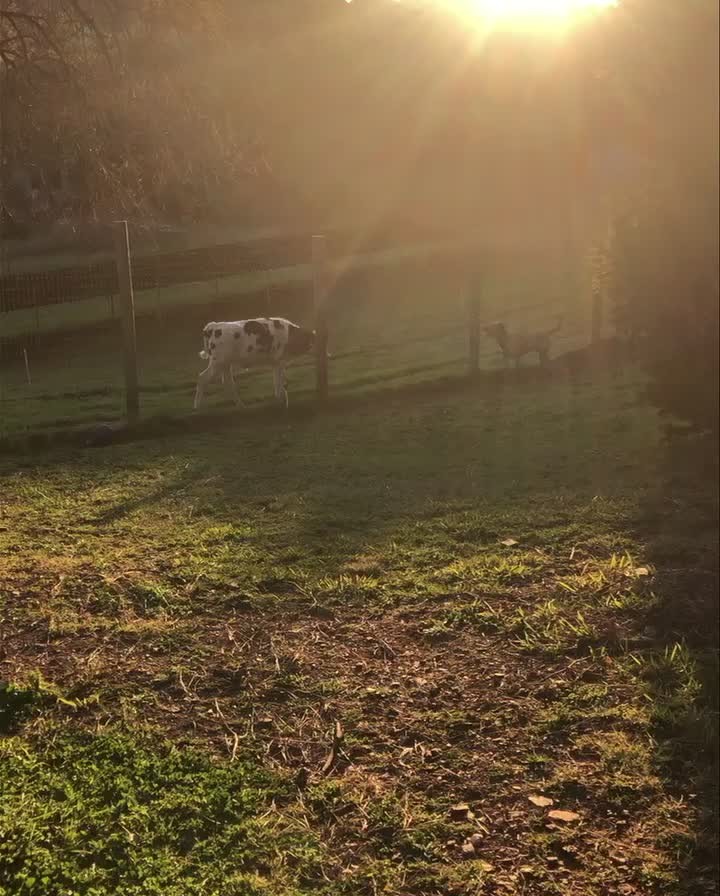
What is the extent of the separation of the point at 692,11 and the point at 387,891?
14.7 ft

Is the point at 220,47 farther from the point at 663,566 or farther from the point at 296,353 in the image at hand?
the point at 663,566

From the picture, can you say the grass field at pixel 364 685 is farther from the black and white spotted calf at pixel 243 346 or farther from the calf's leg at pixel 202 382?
the black and white spotted calf at pixel 243 346

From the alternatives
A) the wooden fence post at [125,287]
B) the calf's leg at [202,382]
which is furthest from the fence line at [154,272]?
the wooden fence post at [125,287]

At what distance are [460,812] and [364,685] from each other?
1.08 meters

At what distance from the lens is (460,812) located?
3432 mm

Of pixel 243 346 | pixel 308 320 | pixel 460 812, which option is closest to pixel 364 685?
pixel 460 812

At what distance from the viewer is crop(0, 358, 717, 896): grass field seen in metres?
3.22

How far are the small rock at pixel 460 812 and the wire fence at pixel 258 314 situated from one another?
8443 millimetres

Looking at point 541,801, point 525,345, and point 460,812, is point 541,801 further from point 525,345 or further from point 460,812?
point 525,345

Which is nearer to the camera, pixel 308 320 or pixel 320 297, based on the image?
pixel 320 297

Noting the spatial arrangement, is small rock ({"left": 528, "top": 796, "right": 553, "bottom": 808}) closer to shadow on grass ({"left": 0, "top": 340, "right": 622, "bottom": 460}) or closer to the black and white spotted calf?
shadow on grass ({"left": 0, "top": 340, "right": 622, "bottom": 460})

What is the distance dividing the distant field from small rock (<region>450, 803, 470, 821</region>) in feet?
28.1

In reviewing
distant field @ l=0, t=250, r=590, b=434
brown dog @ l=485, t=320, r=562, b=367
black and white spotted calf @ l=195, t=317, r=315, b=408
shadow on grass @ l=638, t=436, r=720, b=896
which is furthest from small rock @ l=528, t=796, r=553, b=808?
brown dog @ l=485, t=320, r=562, b=367

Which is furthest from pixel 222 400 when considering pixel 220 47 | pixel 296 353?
pixel 220 47
